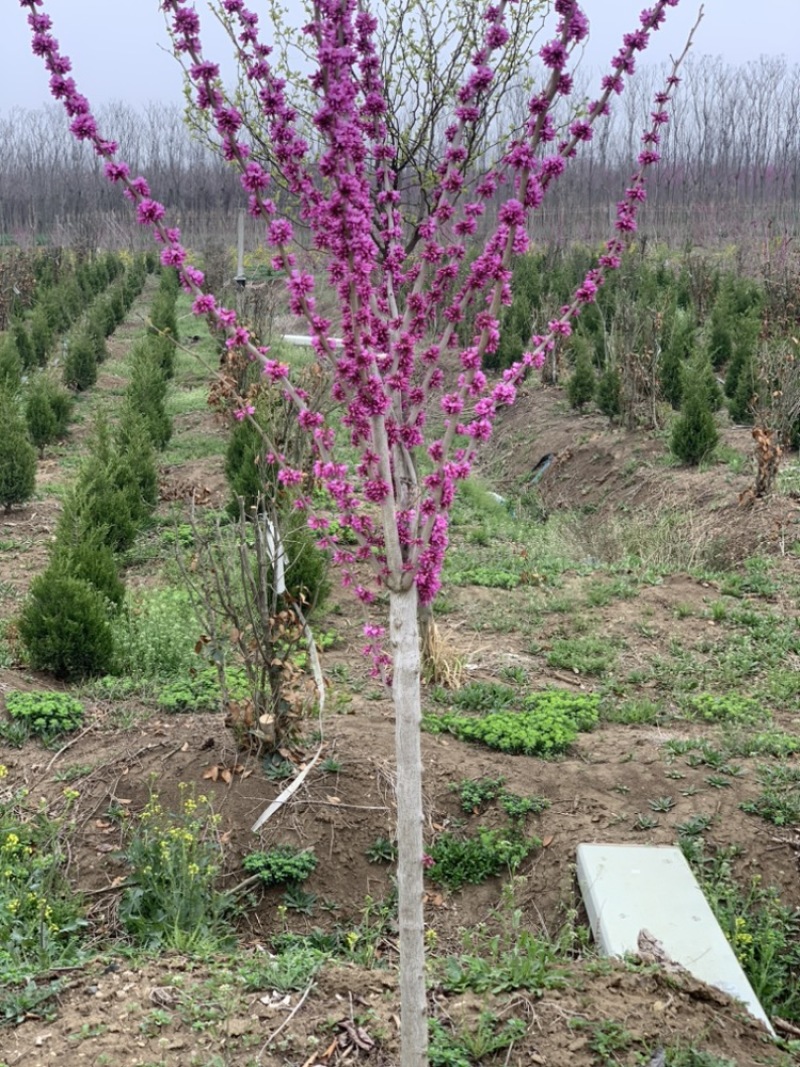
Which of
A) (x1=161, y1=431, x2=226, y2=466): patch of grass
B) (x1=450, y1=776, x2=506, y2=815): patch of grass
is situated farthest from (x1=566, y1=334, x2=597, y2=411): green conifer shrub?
(x1=450, y1=776, x2=506, y2=815): patch of grass

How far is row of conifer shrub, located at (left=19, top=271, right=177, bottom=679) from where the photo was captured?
5.86 m

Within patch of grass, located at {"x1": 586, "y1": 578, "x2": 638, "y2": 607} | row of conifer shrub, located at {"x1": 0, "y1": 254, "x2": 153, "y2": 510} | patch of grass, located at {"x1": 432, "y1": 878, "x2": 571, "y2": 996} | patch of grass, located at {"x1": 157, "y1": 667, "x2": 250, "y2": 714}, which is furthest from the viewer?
row of conifer shrub, located at {"x1": 0, "y1": 254, "x2": 153, "y2": 510}

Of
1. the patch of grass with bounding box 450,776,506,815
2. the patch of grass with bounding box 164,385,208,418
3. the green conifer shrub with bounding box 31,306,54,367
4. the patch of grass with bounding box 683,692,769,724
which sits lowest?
the patch of grass with bounding box 683,692,769,724

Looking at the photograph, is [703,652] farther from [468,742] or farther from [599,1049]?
[599,1049]

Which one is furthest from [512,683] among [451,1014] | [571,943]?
[451,1014]

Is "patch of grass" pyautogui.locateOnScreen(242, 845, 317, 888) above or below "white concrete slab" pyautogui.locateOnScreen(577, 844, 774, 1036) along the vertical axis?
below

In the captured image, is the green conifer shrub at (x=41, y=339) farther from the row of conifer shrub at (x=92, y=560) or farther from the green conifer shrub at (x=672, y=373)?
the green conifer shrub at (x=672, y=373)

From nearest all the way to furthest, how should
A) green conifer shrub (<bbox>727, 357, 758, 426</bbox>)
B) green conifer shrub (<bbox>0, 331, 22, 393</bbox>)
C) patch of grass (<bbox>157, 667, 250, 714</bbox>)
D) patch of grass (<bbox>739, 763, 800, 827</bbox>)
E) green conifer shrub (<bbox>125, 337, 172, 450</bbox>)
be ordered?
patch of grass (<bbox>739, 763, 800, 827</bbox>), patch of grass (<bbox>157, 667, 250, 714</bbox>), green conifer shrub (<bbox>727, 357, 758, 426</bbox>), green conifer shrub (<bbox>125, 337, 172, 450</bbox>), green conifer shrub (<bbox>0, 331, 22, 393</bbox>)

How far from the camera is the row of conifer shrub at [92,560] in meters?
5.86

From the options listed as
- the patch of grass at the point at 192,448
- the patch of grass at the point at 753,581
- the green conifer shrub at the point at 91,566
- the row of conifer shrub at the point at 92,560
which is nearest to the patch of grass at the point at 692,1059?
the row of conifer shrub at the point at 92,560

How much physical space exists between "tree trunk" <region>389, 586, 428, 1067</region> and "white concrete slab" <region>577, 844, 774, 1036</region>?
1103 mm

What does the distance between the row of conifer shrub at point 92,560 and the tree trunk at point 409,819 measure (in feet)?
4.76

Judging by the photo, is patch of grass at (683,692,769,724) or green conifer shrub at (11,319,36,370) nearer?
patch of grass at (683,692,769,724)

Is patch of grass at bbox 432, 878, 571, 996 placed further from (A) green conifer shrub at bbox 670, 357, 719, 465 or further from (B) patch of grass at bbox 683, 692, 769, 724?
(A) green conifer shrub at bbox 670, 357, 719, 465
